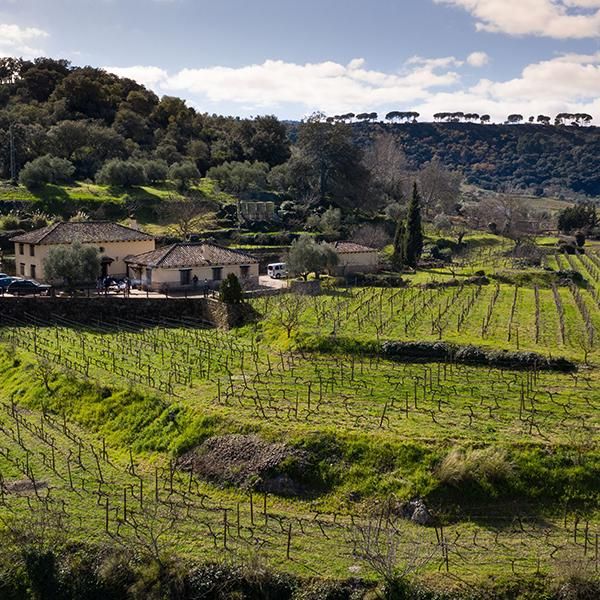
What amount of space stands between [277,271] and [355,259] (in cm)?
521

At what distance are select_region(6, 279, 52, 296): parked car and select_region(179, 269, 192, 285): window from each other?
22.5 ft

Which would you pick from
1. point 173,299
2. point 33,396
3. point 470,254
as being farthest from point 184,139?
point 33,396

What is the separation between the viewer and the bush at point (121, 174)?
62625 mm

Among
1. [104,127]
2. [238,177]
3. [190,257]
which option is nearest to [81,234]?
[190,257]

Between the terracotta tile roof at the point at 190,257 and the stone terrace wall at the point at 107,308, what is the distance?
3580mm

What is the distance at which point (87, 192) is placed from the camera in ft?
197

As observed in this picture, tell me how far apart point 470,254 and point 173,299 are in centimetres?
3178

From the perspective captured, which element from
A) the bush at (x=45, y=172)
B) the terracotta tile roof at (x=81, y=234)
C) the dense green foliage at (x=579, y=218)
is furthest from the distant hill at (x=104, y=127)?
the dense green foliage at (x=579, y=218)

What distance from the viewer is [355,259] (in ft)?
155

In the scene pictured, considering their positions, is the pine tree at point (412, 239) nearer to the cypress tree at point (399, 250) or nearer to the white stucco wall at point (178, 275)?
the cypress tree at point (399, 250)

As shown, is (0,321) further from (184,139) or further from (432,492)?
(184,139)

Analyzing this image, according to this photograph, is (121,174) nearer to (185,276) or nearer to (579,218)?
(185,276)

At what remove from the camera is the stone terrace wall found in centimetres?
3538

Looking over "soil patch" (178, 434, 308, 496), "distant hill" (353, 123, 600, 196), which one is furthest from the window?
"distant hill" (353, 123, 600, 196)
